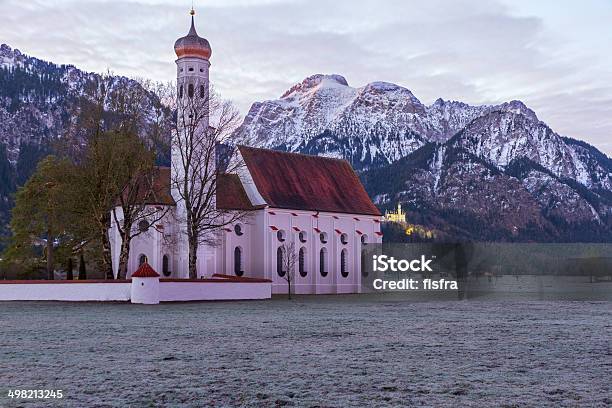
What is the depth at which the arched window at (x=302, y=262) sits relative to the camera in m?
69.1

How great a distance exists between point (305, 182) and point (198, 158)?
16.5 m

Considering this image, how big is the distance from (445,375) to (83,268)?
57651mm

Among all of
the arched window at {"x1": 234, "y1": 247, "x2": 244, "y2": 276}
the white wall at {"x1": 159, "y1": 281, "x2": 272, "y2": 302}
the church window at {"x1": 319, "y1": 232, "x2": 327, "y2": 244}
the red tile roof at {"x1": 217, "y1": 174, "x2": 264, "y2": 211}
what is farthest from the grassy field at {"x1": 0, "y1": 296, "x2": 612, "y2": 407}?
the church window at {"x1": 319, "y1": 232, "x2": 327, "y2": 244}

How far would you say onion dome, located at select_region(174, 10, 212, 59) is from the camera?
6172 centimetres

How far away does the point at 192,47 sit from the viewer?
61.7 metres

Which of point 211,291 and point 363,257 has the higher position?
point 363,257

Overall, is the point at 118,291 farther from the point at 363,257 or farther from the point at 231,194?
the point at 363,257

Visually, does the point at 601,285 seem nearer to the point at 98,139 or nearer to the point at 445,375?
the point at 98,139

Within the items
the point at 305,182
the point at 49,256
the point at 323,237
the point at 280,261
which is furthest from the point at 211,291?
the point at 305,182

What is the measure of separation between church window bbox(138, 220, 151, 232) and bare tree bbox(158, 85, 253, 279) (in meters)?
2.48

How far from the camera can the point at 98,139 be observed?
171 feet

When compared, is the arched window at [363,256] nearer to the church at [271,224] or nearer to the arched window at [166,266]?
the church at [271,224]

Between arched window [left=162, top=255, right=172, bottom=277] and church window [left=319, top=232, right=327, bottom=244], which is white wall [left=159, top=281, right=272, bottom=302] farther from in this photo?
church window [left=319, top=232, right=327, bottom=244]

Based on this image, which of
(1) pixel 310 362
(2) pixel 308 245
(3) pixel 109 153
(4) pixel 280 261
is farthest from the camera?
(2) pixel 308 245
